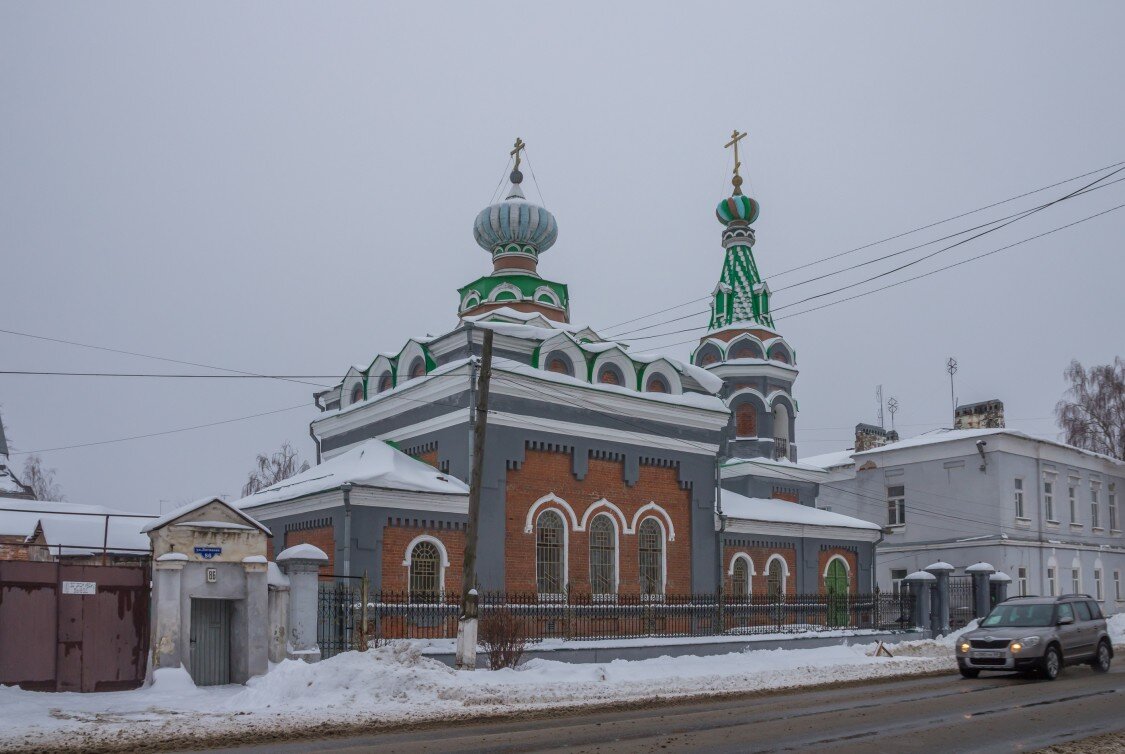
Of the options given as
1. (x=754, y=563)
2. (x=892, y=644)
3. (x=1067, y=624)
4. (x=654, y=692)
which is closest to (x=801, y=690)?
(x=654, y=692)

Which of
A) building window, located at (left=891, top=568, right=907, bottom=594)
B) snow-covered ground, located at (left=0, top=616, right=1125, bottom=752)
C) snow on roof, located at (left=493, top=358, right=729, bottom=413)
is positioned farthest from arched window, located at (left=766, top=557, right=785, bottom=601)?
building window, located at (left=891, top=568, right=907, bottom=594)

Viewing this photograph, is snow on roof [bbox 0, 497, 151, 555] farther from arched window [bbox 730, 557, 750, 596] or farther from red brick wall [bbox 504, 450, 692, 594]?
arched window [bbox 730, 557, 750, 596]

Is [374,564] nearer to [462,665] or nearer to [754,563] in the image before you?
[462,665]

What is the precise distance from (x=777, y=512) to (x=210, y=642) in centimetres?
1823

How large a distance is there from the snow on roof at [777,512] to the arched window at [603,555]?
14.2 feet

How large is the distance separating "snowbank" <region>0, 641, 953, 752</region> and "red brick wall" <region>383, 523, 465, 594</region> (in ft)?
14.0

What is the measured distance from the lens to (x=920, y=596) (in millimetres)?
27234

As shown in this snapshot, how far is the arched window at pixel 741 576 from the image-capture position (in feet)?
93.5

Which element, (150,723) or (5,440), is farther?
(5,440)

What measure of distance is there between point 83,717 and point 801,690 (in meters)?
10.2

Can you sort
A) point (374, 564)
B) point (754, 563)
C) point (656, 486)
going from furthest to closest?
1. point (754, 563)
2. point (656, 486)
3. point (374, 564)

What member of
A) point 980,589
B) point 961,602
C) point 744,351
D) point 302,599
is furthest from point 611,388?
point 961,602

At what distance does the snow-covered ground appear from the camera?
11.9m

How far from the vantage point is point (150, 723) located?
40.8ft
